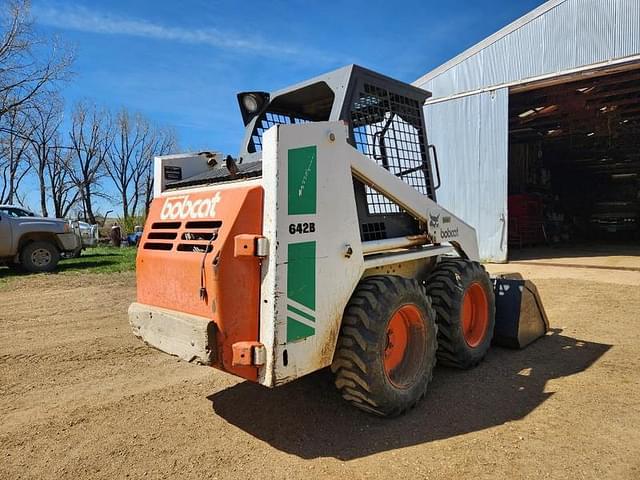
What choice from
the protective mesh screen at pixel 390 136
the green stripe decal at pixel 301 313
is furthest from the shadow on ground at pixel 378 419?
the protective mesh screen at pixel 390 136

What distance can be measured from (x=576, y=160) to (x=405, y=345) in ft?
69.7

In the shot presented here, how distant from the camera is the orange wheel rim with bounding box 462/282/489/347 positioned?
4449 millimetres

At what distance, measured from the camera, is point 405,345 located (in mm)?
3592

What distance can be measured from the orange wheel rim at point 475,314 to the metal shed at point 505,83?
8.40m

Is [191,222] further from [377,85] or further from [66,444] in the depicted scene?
[377,85]

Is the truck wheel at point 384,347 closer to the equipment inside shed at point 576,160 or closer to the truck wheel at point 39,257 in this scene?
the equipment inside shed at point 576,160

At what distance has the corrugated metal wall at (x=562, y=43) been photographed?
10.1m

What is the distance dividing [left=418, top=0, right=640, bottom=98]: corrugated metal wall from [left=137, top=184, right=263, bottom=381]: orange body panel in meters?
11.0

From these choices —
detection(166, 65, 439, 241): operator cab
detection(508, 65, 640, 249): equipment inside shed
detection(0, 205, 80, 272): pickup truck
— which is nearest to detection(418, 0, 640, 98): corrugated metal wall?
detection(508, 65, 640, 249): equipment inside shed

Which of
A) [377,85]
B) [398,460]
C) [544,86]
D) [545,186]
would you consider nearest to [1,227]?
[377,85]

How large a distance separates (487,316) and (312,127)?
281 cm

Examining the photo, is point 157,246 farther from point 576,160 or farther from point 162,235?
point 576,160

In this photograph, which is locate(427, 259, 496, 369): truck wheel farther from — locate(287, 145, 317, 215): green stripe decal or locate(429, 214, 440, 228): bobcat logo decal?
locate(287, 145, 317, 215): green stripe decal

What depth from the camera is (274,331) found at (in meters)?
2.61
